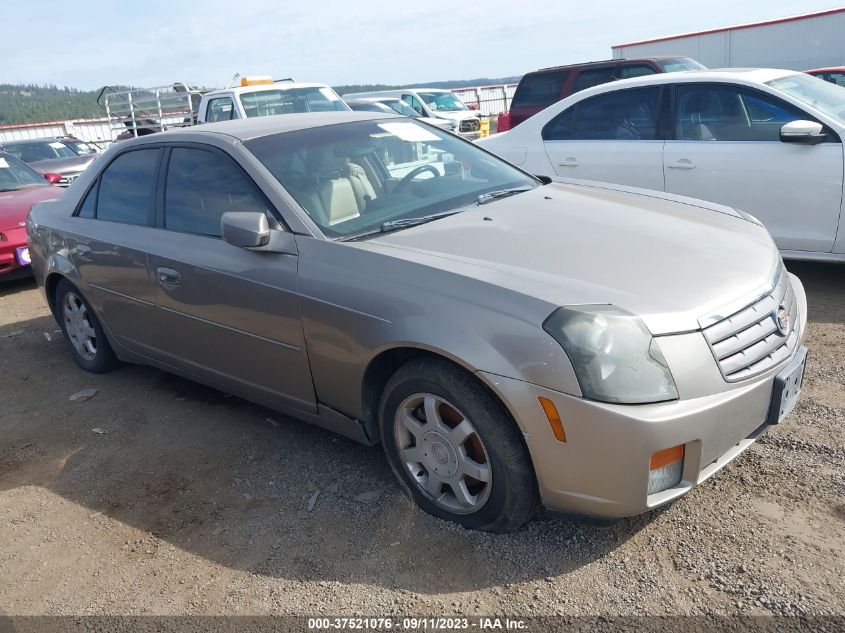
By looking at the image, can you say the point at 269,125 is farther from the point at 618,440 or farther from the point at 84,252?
the point at 618,440

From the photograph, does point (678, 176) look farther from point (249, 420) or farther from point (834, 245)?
point (249, 420)

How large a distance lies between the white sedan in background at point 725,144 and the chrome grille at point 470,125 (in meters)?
13.0

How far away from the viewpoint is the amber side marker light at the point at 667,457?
2.50 meters

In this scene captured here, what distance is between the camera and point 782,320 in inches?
115

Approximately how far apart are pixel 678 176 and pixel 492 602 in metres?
4.27

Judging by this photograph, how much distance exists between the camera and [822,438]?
339 centimetres

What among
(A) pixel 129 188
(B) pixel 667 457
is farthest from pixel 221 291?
(B) pixel 667 457

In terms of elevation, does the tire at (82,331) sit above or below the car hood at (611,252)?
below

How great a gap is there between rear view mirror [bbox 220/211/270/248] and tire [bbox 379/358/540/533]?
2.94 ft

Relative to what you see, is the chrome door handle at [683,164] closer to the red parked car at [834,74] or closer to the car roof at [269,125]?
the car roof at [269,125]

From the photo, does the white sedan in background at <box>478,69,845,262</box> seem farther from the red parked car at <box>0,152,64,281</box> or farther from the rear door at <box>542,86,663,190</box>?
the red parked car at <box>0,152,64,281</box>

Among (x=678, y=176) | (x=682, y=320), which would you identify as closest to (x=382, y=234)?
(x=682, y=320)

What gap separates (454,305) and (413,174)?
132cm

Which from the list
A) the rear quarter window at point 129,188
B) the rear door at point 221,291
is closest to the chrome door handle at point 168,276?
the rear door at point 221,291
